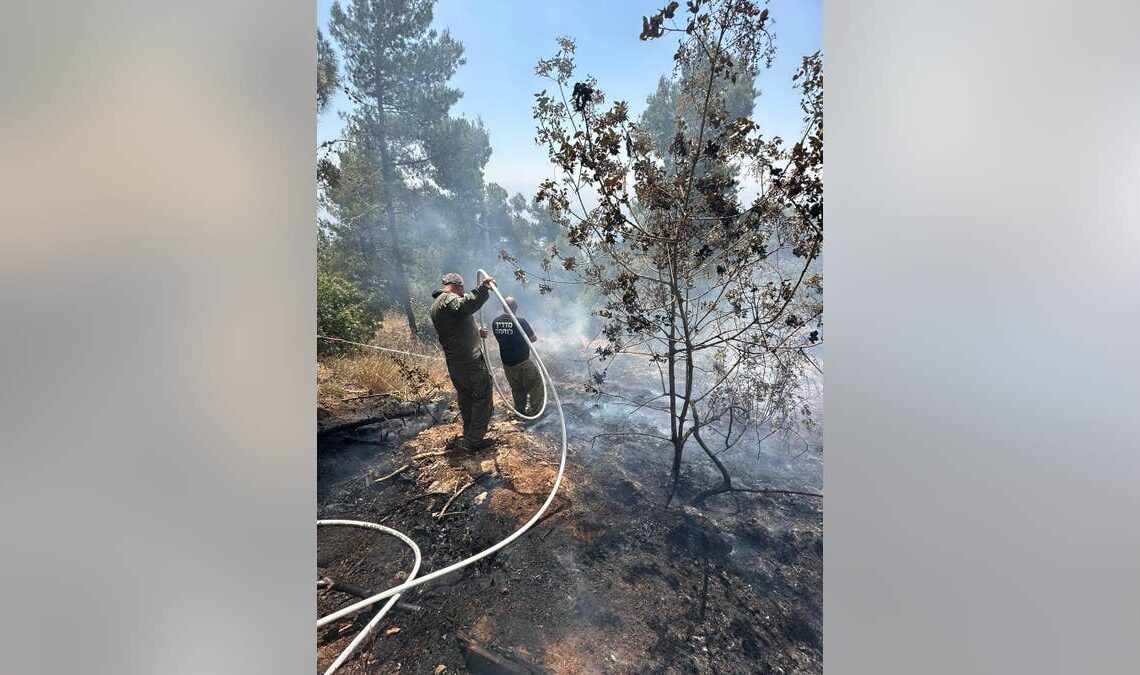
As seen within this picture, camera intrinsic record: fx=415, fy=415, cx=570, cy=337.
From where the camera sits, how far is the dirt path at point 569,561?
52.5 inches

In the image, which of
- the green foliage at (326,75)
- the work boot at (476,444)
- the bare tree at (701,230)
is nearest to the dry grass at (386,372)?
the work boot at (476,444)

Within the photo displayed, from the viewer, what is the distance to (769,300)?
55.4 inches

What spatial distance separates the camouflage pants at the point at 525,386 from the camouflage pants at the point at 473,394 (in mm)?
91

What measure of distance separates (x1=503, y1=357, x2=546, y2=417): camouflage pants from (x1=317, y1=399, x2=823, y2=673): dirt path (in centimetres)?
7

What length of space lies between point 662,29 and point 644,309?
0.94 metres

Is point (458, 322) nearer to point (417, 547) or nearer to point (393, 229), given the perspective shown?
point (393, 229)

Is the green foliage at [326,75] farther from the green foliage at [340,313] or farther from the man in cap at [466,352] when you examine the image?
the man in cap at [466,352]
